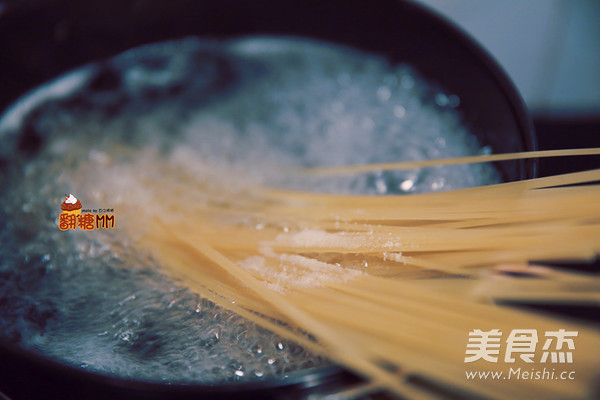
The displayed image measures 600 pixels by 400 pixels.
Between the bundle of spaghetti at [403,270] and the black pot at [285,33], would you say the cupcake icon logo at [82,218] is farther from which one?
the black pot at [285,33]

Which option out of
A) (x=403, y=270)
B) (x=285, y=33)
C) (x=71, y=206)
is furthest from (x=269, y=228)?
(x=285, y=33)

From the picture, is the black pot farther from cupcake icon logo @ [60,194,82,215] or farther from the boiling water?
cupcake icon logo @ [60,194,82,215]

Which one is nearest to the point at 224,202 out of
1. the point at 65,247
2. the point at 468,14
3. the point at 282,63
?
the point at 65,247

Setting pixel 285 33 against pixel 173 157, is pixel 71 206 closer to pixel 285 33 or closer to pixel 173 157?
pixel 173 157

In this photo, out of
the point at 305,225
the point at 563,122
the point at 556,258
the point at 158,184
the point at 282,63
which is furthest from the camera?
the point at 563,122

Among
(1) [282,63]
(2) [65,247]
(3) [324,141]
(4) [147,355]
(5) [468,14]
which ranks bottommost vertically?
(4) [147,355]

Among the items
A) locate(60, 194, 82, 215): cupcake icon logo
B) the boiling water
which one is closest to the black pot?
the boiling water

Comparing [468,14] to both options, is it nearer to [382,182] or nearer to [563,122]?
[563,122]

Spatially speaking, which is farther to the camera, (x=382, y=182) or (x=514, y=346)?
(x=382, y=182)

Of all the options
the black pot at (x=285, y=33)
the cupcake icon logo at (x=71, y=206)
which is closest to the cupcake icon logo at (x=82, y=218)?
the cupcake icon logo at (x=71, y=206)

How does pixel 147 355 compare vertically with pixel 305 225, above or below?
below
